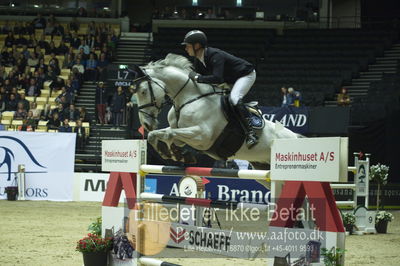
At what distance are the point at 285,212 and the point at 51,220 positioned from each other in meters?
8.02

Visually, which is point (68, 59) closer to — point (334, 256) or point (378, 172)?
point (378, 172)

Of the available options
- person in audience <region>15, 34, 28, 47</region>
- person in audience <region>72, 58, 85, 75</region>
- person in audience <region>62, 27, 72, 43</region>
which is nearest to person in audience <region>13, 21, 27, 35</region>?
person in audience <region>15, 34, 28, 47</region>

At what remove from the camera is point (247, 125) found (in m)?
7.69

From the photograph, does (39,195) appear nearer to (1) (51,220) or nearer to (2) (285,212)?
(1) (51,220)

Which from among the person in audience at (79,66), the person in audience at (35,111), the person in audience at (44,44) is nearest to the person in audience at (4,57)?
the person in audience at (44,44)

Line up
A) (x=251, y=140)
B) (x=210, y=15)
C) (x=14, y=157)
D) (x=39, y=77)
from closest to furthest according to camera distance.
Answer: (x=251, y=140) < (x=14, y=157) < (x=39, y=77) < (x=210, y=15)

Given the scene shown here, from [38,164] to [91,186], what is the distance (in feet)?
4.92

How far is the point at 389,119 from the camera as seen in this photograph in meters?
17.6

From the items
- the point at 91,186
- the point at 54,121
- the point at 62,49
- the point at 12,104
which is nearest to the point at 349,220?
the point at 91,186

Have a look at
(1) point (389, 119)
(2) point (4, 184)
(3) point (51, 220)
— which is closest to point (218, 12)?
(1) point (389, 119)

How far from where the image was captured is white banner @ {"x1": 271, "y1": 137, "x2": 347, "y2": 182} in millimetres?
4711

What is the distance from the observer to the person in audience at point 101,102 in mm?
19781

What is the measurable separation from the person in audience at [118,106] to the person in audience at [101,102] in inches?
Result: 25.1

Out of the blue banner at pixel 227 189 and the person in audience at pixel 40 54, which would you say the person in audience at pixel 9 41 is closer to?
the person in audience at pixel 40 54
